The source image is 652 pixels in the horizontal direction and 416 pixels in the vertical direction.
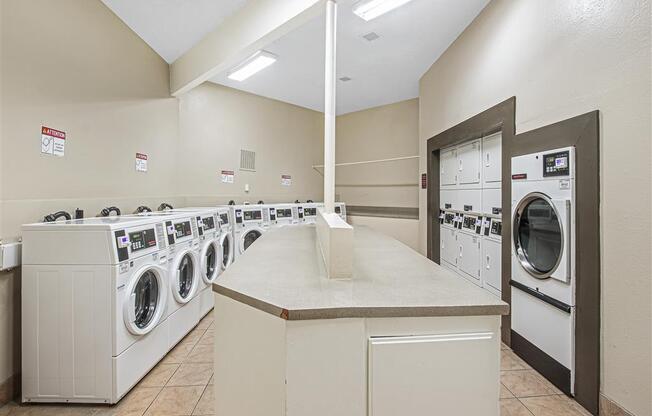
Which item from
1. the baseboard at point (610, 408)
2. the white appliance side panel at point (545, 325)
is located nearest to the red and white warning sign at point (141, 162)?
the white appliance side panel at point (545, 325)

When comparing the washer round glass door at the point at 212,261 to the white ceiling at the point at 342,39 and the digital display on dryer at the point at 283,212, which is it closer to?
the digital display on dryer at the point at 283,212

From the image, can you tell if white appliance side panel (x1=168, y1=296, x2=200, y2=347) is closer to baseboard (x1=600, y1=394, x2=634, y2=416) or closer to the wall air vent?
the wall air vent

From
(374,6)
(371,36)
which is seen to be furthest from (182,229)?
(371,36)

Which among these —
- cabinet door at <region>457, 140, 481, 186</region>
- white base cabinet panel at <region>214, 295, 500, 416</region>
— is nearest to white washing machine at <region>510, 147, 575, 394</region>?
cabinet door at <region>457, 140, 481, 186</region>

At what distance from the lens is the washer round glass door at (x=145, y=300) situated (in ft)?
6.49

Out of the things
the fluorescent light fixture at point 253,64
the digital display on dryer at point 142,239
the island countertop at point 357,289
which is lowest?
the island countertop at point 357,289

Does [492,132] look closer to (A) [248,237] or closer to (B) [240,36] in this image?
(B) [240,36]

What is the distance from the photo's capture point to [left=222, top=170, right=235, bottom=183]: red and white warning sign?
457cm

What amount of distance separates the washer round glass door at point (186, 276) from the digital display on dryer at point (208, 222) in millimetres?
427

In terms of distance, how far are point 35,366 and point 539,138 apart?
3.62 m

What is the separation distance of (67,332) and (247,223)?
2.38 meters

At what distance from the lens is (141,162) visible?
3.32m

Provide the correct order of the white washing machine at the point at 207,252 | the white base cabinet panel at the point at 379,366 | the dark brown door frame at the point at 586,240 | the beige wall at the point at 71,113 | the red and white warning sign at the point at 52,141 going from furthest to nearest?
the white washing machine at the point at 207,252 < the red and white warning sign at the point at 52,141 < the beige wall at the point at 71,113 < the dark brown door frame at the point at 586,240 < the white base cabinet panel at the point at 379,366

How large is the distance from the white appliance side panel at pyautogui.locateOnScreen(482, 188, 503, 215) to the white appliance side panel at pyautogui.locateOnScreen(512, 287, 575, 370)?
2.64 feet
